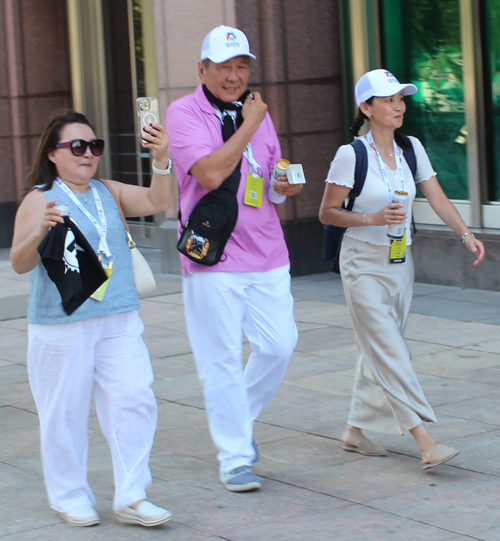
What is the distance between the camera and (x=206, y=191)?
4488 mm

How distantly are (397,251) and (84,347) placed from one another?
64.2 inches

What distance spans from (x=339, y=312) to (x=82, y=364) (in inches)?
192

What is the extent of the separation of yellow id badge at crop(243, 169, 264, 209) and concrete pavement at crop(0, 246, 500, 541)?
128 centimetres

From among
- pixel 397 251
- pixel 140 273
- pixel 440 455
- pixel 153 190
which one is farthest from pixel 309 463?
pixel 153 190

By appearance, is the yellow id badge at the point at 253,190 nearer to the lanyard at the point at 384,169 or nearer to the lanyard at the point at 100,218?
the lanyard at the point at 384,169

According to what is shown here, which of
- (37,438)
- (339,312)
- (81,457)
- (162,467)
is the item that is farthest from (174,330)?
(81,457)

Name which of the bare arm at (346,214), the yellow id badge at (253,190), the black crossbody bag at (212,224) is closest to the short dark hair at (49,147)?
the black crossbody bag at (212,224)

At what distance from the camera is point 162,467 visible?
4.78m

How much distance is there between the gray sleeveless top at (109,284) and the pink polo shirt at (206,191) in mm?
471

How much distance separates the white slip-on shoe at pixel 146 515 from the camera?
3.93m

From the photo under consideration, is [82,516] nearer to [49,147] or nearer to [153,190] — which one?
[153,190]

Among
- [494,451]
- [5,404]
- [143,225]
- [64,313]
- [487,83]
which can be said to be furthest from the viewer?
[143,225]

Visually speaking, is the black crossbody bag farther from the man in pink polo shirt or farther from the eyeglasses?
the eyeglasses

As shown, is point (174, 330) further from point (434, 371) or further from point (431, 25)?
point (431, 25)
